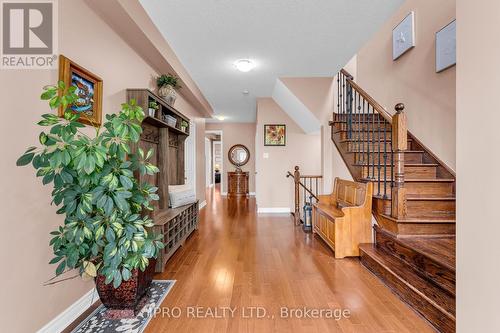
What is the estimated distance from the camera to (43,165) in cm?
126

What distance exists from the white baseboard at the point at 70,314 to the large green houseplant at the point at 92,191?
400 millimetres

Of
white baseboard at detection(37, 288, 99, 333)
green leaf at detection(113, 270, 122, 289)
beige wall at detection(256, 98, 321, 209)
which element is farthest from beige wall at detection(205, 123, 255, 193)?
green leaf at detection(113, 270, 122, 289)

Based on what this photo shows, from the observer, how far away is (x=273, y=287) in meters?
2.14

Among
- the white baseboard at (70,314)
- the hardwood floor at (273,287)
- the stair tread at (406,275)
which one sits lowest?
the hardwood floor at (273,287)

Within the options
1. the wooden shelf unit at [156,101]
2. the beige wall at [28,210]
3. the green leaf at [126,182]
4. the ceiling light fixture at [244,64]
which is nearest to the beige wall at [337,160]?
the ceiling light fixture at [244,64]

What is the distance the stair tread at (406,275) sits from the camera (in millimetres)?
1714

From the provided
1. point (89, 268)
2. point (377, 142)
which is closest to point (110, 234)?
→ point (89, 268)

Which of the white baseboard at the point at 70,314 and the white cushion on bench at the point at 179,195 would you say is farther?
the white cushion on bench at the point at 179,195

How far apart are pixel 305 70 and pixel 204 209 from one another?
3.91 metres

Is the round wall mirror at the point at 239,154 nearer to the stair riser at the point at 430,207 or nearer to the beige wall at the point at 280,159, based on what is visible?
the beige wall at the point at 280,159

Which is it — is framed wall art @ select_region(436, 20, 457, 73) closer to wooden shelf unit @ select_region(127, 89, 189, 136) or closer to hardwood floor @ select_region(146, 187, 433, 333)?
hardwood floor @ select_region(146, 187, 433, 333)
